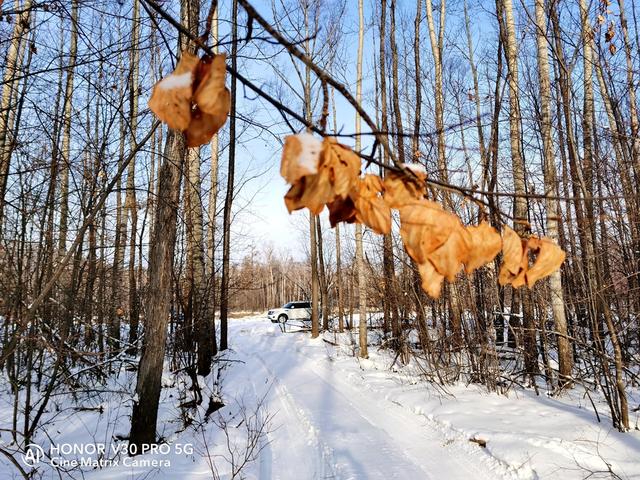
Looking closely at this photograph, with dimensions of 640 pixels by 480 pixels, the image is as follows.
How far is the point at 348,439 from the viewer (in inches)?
182

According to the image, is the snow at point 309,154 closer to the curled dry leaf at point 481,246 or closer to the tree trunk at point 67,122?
the curled dry leaf at point 481,246

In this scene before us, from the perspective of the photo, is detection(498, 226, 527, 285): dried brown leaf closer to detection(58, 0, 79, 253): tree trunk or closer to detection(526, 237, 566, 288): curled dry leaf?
detection(526, 237, 566, 288): curled dry leaf

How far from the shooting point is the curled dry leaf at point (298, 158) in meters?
0.65

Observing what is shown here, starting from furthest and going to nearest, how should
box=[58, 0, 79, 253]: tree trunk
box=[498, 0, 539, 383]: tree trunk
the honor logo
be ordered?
box=[498, 0, 539, 383]: tree trunk
the honor logo
box=[58, 0, 79, 253]: tree trunk

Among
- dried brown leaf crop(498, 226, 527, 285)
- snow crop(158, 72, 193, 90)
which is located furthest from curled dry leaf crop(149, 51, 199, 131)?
dried brown leaf crop(498, 226, 527, 285)

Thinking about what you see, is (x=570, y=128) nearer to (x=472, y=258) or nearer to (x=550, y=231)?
(x=550, y=231)

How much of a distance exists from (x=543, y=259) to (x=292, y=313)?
85.3 ft

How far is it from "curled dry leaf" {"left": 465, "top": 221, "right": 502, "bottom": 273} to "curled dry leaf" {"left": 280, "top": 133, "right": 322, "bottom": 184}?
0.33 metres

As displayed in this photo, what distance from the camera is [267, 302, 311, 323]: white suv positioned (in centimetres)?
2575

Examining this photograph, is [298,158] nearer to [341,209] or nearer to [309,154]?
[309,154]

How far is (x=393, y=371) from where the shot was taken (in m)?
8.27

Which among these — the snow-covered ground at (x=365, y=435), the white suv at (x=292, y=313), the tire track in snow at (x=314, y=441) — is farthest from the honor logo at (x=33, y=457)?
the white suv at (x=292, y=313)

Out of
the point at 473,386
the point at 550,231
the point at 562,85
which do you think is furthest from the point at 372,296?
the point at 562,85

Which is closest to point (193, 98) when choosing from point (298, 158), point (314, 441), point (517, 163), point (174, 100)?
point (174, 100)
